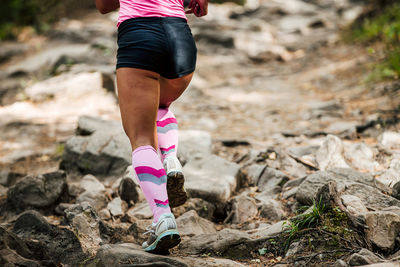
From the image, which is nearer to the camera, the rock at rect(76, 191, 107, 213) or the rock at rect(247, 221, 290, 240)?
the rock at rect(247, 221, 290, 240)

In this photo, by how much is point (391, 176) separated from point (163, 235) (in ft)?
6.03

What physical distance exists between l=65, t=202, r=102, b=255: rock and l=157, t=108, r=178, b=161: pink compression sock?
2.04 ft

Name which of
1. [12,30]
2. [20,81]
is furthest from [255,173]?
[12,30]

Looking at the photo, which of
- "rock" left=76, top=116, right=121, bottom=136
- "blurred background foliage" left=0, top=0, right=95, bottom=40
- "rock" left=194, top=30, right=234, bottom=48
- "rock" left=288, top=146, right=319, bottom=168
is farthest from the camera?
"blurred background foliage" left=0, top=0, right=95, bottom=40

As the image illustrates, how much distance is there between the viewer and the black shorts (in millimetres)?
1878

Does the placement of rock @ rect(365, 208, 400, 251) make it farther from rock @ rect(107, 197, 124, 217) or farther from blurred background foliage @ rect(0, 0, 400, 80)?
blurred background foliage @ rect(0, 0, 400, 80)

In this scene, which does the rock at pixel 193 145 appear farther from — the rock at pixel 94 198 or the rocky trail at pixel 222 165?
the rock at pixel 94 198

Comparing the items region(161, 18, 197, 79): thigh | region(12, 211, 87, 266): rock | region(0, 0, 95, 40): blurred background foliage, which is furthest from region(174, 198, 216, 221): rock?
region(0, 0, 95, 40): blurred background foliage

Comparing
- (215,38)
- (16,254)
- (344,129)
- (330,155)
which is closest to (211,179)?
(330,155)

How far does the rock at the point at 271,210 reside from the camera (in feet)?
8.77

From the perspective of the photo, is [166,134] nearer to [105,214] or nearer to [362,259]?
[105,214]

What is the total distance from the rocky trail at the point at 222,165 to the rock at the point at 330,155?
12mm

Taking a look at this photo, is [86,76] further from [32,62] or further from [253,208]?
[253,208]

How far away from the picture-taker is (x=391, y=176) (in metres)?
2.81
